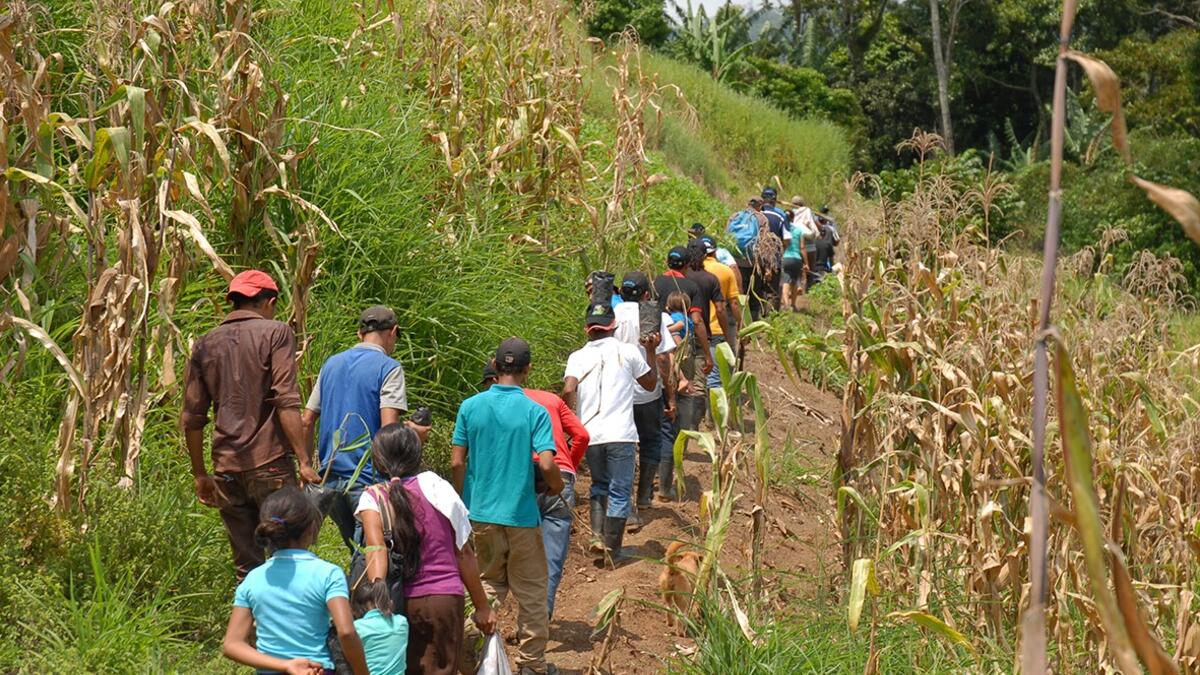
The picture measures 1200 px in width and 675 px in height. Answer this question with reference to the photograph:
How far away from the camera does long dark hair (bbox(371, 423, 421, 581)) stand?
201 inches

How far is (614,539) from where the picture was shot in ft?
27.0

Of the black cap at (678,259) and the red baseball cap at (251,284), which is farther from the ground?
the red baseball cap at (251,284)

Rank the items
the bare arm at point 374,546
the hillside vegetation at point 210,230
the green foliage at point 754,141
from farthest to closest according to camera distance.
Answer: the green foliage at point 754,141
the hillside vegetation at point 210,230
the bare arm at point 374,546

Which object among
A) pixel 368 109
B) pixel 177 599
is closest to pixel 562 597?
pixel 177 599

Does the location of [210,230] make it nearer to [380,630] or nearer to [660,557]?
[660,557]

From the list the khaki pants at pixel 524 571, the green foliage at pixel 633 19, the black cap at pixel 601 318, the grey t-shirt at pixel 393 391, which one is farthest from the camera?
the green foliage at pixel 633 19

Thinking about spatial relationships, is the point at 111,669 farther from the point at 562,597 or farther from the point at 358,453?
the point at 562,597

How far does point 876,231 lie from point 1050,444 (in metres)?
1.58

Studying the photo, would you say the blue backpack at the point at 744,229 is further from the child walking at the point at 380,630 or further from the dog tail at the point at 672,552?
the child walking at the point at 380,630

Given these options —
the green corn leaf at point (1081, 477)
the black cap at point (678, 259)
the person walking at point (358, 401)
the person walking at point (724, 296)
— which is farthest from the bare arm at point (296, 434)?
the person walking at point (724, 296)

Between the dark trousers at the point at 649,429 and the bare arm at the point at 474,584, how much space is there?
3537mm

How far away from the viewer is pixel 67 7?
9.20m

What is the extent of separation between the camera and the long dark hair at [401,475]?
5098 millimetres

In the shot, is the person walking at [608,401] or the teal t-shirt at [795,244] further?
the teal t-shirt at [795,244]
